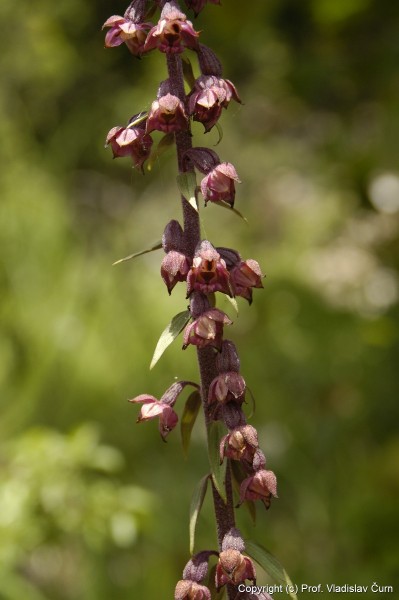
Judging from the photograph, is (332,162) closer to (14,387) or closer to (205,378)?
(14,387)

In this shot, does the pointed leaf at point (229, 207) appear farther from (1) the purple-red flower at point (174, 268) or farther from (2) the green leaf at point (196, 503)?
(2) the green leaf at point (196, 503)

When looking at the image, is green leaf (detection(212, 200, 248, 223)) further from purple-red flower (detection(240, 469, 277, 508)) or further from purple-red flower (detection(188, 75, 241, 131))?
purple-red flower (detection(240, 469, 277, 508))

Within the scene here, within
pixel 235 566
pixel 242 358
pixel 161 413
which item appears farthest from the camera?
pixel 242 358

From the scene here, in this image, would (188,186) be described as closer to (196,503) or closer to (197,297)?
(197,297)

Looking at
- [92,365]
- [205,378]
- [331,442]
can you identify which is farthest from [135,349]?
[205,378]

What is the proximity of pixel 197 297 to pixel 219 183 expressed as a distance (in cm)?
13

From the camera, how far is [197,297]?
3.06 feet

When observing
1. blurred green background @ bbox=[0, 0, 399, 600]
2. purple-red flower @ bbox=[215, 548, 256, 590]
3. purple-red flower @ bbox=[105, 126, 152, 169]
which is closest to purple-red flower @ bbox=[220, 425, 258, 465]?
purple-red flower @ bbox=[215, 548, 256, 590]

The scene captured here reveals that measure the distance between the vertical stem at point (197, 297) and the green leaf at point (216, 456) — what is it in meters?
0.01

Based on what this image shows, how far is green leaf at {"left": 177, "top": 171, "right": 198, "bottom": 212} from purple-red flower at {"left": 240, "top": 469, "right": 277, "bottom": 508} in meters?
0.32

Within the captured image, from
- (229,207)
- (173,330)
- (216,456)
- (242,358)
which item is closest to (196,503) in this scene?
(216,456)

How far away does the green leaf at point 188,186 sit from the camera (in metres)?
0.91

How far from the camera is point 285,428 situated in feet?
11.1

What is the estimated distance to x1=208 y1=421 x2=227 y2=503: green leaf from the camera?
2.94 ft
